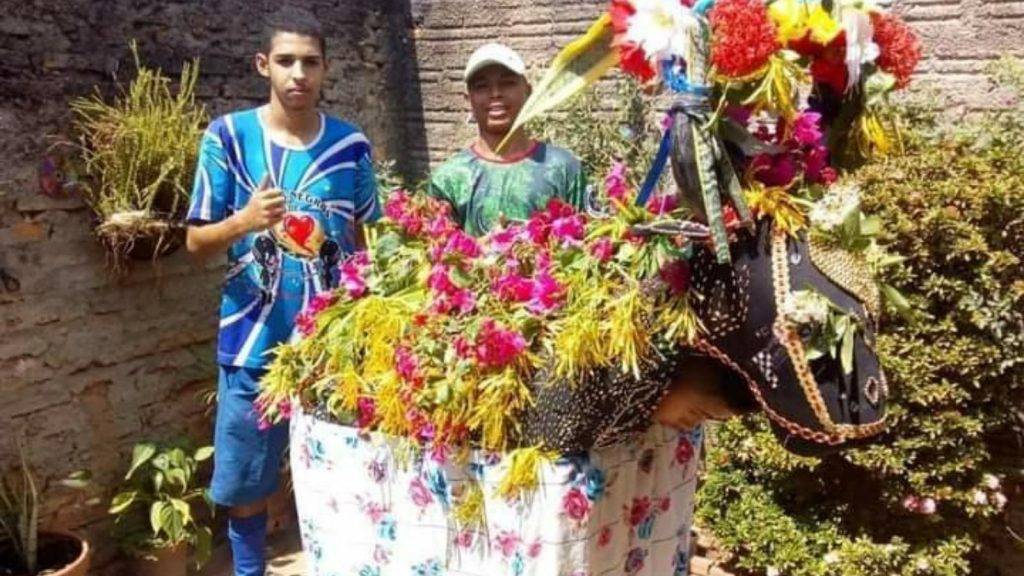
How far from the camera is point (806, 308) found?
1.51m

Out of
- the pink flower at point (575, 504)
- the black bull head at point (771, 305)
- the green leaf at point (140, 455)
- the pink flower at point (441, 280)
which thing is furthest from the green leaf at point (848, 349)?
the green leaf at point (140, 455)

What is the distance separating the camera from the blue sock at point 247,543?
300 cm

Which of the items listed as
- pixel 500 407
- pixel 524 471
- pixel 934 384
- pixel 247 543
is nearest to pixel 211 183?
pixel 247 543

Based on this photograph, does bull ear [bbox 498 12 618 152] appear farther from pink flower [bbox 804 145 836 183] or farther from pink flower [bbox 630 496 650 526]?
pink flower [bbox 630 496 650 526]

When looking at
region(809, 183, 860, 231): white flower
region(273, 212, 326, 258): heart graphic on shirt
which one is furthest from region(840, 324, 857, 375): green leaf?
region(273, 212, 326, 258): heart graphic on shirt

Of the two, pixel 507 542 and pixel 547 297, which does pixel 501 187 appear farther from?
pixel 507 542

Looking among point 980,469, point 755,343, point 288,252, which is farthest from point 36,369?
point 980,469

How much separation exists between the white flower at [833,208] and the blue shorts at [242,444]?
188cm

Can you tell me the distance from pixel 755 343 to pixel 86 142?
10.2 feet

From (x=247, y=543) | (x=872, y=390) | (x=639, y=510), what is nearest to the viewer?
(x=872, y=390)

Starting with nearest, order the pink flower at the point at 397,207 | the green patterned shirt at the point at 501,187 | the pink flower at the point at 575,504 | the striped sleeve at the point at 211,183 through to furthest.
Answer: the pink flower at the point at 575,504 → the pink flower at the point at 397,207 → the green patterned shirt at the point at 501,187 → the striped sleeve at the point at 211,183

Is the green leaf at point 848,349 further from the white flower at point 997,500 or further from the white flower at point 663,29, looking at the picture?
the white flower at point 997,500

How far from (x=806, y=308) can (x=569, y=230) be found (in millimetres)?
651

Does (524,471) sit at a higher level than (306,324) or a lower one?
lower
